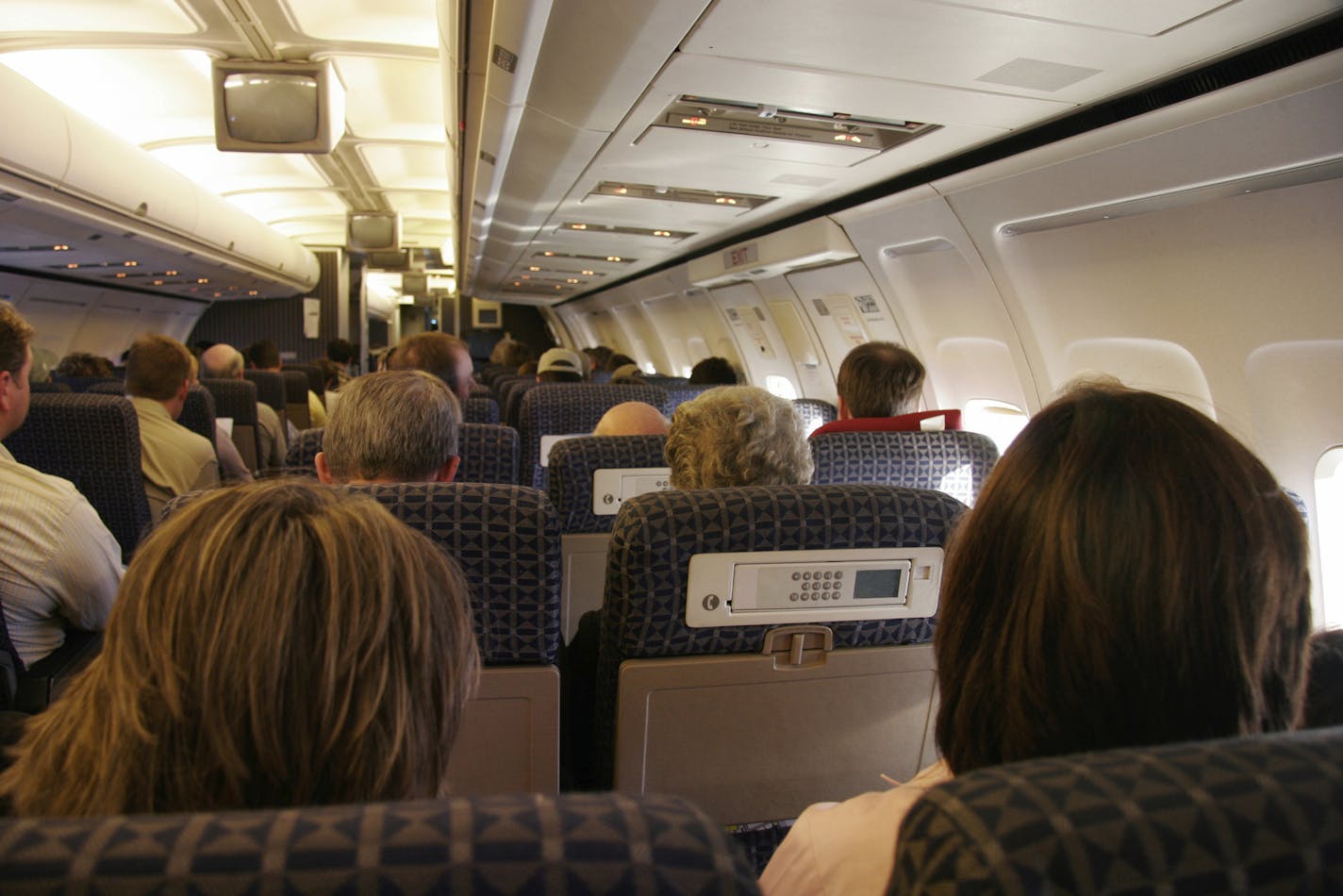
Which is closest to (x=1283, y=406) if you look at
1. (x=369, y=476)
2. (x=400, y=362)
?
(x=369, y=476)

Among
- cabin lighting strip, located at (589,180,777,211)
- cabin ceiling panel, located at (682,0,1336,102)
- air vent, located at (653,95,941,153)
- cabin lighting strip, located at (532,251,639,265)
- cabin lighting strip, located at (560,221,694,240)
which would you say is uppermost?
cabin lighting strip, located at (532,251,639,265)

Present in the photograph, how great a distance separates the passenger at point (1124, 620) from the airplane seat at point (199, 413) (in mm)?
4793

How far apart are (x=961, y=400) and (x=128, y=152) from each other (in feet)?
20.5

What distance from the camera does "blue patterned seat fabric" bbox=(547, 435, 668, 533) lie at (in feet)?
9.33

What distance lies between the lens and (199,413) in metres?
4.82

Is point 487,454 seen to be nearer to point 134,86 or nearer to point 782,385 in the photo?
point 134,86

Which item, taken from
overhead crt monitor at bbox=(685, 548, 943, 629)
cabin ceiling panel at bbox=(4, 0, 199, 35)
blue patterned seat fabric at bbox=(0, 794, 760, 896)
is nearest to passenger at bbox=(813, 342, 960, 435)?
overhead crt monitor at bbox=(685, 548, 943, 629)

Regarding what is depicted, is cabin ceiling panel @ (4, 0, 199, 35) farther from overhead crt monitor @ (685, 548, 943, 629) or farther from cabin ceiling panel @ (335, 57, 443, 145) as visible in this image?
overhead crt monitor @ (685, 548, 943, 629)

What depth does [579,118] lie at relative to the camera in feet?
12.5

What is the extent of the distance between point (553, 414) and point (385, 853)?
4174 millimetres

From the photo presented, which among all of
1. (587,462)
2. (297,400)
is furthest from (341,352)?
(587,462)

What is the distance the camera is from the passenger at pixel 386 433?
2.37m

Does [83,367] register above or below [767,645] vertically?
above

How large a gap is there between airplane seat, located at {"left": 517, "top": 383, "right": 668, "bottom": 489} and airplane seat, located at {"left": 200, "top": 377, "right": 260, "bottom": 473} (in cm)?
276
